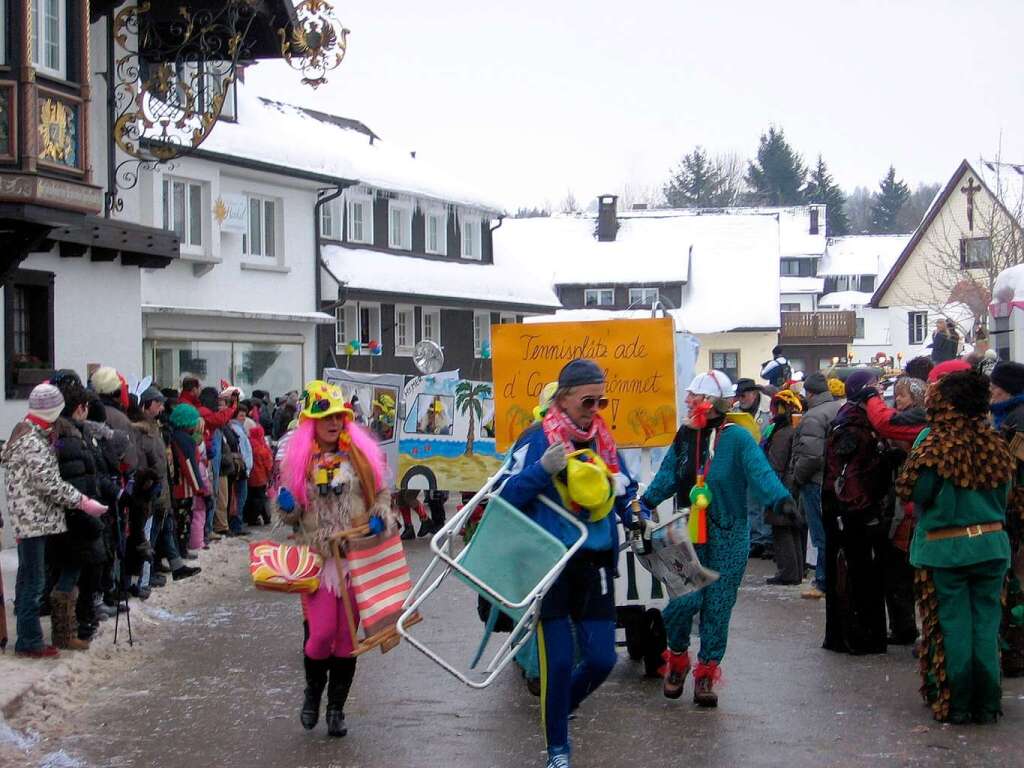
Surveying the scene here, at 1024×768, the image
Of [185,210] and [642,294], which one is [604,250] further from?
[185,210]

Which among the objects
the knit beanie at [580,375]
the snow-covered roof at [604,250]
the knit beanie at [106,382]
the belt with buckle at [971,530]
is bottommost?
the belt with buckle at [971,530]

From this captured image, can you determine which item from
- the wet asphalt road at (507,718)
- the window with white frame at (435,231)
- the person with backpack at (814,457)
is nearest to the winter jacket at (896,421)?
the wet asphalt road at (507,718)

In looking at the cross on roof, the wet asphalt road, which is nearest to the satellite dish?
the wet asphalt road

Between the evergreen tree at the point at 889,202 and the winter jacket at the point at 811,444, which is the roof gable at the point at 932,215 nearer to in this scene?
the winter jacket at the point at 811,444

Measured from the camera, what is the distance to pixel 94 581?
10609 mm

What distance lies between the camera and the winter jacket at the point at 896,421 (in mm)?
9945

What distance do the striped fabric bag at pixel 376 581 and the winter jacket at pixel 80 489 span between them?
2963 millimetres

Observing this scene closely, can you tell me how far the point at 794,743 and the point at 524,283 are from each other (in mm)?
37881

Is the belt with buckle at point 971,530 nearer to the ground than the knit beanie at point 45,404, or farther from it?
nearer to the ground

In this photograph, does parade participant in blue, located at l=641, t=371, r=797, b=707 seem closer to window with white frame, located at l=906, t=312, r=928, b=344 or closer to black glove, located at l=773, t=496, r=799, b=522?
black glove, located at l=773, t=496, r=799, b=522

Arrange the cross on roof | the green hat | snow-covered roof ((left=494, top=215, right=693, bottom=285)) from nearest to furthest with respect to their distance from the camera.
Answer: the green hat < the cross on roof < snow-covered roof ((left=494, top=215, right=693, bottom=285))

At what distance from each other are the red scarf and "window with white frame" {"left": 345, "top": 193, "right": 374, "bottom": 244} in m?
30.4

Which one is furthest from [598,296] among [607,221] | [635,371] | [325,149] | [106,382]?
[635,371]

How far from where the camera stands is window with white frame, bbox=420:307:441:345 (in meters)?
40.2
